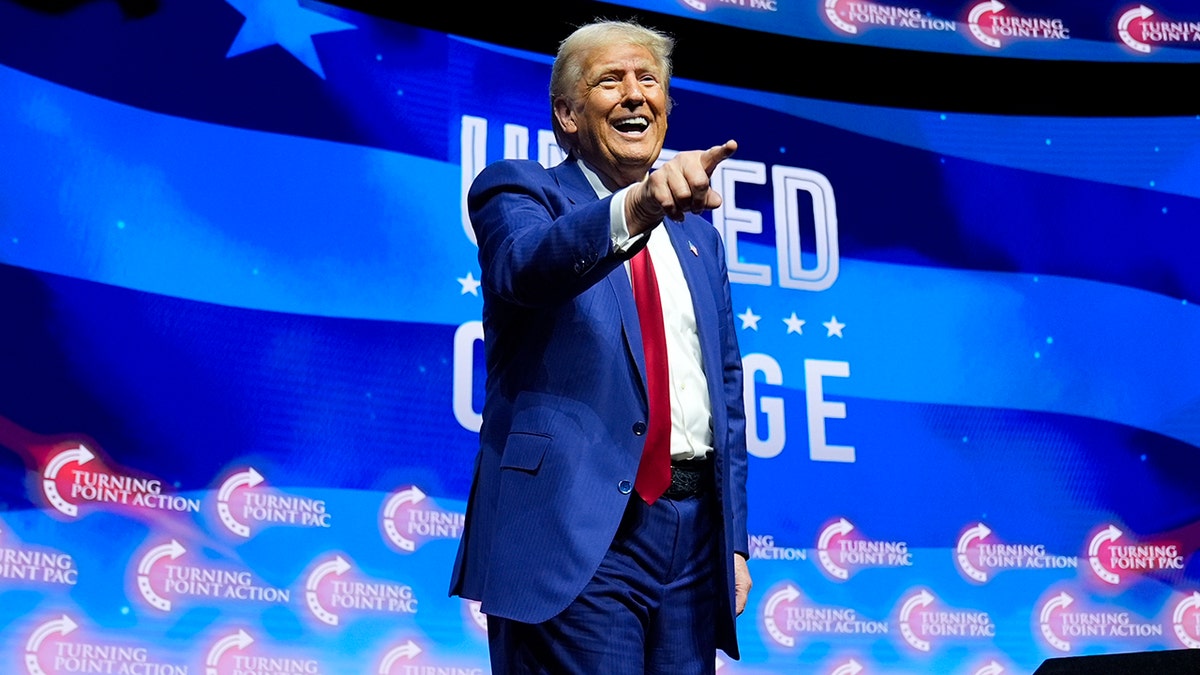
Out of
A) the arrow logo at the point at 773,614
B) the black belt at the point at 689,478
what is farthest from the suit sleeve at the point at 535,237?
the arrow logo at the point at 773,614

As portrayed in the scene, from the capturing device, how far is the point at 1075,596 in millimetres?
3623

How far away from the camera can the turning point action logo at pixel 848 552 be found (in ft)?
11.4

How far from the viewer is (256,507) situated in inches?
117

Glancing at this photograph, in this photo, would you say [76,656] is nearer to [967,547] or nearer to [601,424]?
[601,424]

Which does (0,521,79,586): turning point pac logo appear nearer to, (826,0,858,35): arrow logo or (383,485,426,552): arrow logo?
(383,485,426,552): arrow logo

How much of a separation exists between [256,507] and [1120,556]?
2511 millimetres

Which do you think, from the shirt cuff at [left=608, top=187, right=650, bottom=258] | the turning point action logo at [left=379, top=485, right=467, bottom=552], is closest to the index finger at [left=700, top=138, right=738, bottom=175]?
the shirt cuff at [left=608, top=187, right=650, bottom=258]

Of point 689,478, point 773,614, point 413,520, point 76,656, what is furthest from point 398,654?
point 689,478

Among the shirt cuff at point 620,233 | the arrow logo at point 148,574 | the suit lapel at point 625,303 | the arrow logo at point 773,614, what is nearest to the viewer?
the shirt cuff at point 620,233

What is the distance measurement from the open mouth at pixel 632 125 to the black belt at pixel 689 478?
497mm

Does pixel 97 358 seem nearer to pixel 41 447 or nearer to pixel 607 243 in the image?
pixel 41 447

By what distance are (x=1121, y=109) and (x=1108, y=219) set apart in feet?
1.33

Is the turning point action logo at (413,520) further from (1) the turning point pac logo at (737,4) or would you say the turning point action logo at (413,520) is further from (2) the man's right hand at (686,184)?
(2) the man's right hand at (686,184)

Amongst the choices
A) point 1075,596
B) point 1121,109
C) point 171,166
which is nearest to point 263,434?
point 171,166
